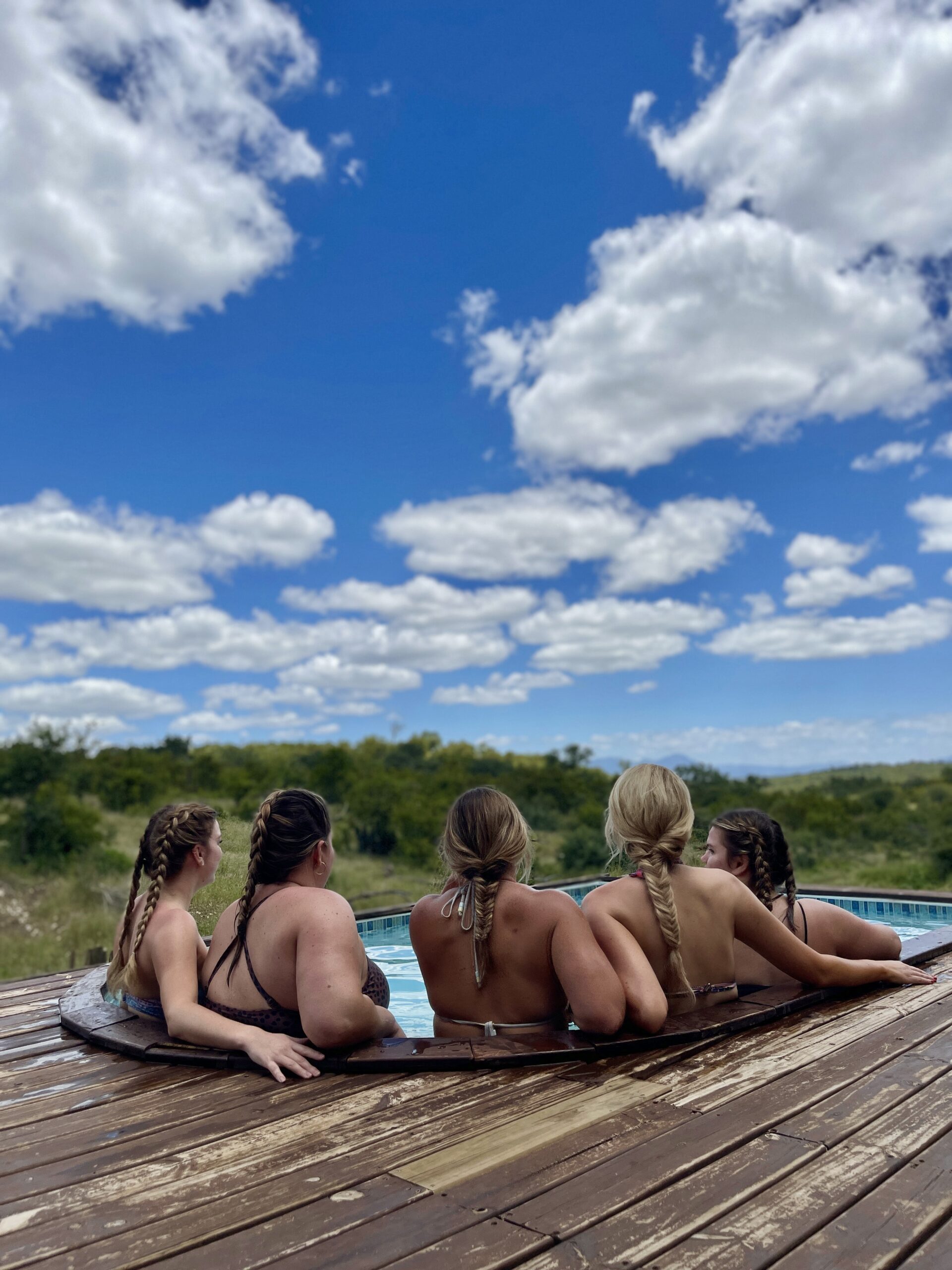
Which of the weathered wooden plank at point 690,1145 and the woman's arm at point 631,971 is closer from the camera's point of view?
the weathered wooden plank at point 690,1145

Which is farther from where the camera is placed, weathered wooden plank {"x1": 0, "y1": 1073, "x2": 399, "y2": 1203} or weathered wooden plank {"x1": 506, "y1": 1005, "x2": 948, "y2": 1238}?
weathered wooden plank {"x1": 0, "y1": 1073, "x2": 399, "y2": 1203}

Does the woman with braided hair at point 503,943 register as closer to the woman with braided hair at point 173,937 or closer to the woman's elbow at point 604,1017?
the woman's elbow at point 604,1017

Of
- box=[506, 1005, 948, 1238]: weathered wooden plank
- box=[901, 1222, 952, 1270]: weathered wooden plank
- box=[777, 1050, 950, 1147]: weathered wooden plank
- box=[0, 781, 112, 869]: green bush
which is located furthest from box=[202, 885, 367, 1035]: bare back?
box=[0, 781, 112, 869]: green bush

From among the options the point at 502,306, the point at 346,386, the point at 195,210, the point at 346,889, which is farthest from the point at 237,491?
the point at 346,889

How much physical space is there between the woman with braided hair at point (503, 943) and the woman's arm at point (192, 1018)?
1.66 ft

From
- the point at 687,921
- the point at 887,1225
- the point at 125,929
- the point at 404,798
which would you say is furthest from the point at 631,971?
the point at 404,798

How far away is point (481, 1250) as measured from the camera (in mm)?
1344

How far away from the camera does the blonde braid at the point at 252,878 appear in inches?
96.2

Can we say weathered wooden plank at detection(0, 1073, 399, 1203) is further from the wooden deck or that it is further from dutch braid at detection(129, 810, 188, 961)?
dutch braid at detection(129, 810, 188, 961)

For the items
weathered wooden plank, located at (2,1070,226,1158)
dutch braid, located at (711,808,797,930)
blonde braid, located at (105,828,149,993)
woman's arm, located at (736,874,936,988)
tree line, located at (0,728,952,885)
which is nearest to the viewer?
weathered wooden plank, located at (2,1070,226,1158)

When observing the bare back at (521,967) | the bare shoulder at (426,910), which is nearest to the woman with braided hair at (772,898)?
the bare back at (521,967)

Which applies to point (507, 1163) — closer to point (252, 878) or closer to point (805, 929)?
point (252, 878)

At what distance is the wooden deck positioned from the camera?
53.4 inches

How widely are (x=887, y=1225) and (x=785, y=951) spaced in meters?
1.40
